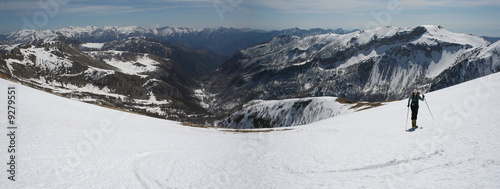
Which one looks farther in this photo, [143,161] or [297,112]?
[297,112]

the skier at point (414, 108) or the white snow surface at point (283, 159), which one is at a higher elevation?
Answer: the skier at point (414, 108)

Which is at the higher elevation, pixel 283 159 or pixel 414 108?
pixel 414 108

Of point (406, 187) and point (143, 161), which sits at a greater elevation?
point (406, 187)

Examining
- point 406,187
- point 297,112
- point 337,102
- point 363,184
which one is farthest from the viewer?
point 297,112

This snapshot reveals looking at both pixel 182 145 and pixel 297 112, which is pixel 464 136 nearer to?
pixel 182 145

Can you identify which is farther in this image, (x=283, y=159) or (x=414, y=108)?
(x=414, y=108)

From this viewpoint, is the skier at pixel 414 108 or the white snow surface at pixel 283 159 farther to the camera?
the skier at pixel 414 108

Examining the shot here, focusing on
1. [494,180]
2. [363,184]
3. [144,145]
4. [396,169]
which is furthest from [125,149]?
[494,180]

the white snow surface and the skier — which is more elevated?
the skier

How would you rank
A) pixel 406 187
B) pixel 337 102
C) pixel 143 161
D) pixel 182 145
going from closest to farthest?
pixel 406 187
pixel 143 161
pixel 182 145
pixel 337 102

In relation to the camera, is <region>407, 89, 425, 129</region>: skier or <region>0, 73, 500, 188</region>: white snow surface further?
<region>407, 89, 425, 129</region>: skier
